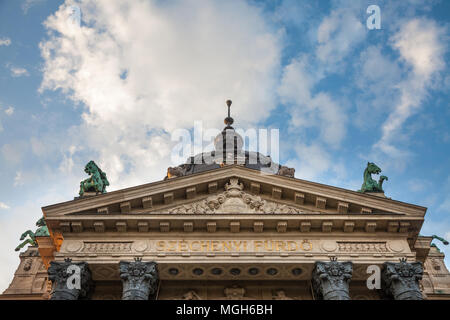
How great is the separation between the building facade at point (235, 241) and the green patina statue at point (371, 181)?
201 centimetres

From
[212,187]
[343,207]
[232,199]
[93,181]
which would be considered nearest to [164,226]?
[212,187]

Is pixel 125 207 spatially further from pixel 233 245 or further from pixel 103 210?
pixel 233 245

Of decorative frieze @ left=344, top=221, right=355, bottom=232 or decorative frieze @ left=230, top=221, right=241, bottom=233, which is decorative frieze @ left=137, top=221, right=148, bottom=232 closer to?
decorative frieze @ left=230, top=221, right=241, bottom=233

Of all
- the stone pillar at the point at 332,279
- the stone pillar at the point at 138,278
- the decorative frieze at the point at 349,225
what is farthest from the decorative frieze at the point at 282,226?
the stone pillar at the point at 138,278

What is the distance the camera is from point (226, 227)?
21.2 meters

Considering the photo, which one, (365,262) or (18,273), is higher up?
(18,273)

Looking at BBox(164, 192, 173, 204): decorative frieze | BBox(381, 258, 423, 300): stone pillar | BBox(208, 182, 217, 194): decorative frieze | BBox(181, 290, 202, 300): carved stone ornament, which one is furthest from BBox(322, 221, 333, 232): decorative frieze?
BBox(164, 192, 173, 204): decorative frieze

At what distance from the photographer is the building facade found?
66.1 feet

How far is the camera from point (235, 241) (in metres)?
21.0

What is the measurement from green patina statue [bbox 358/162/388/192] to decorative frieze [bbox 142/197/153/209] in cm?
1020

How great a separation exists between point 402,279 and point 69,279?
13.0 metres
